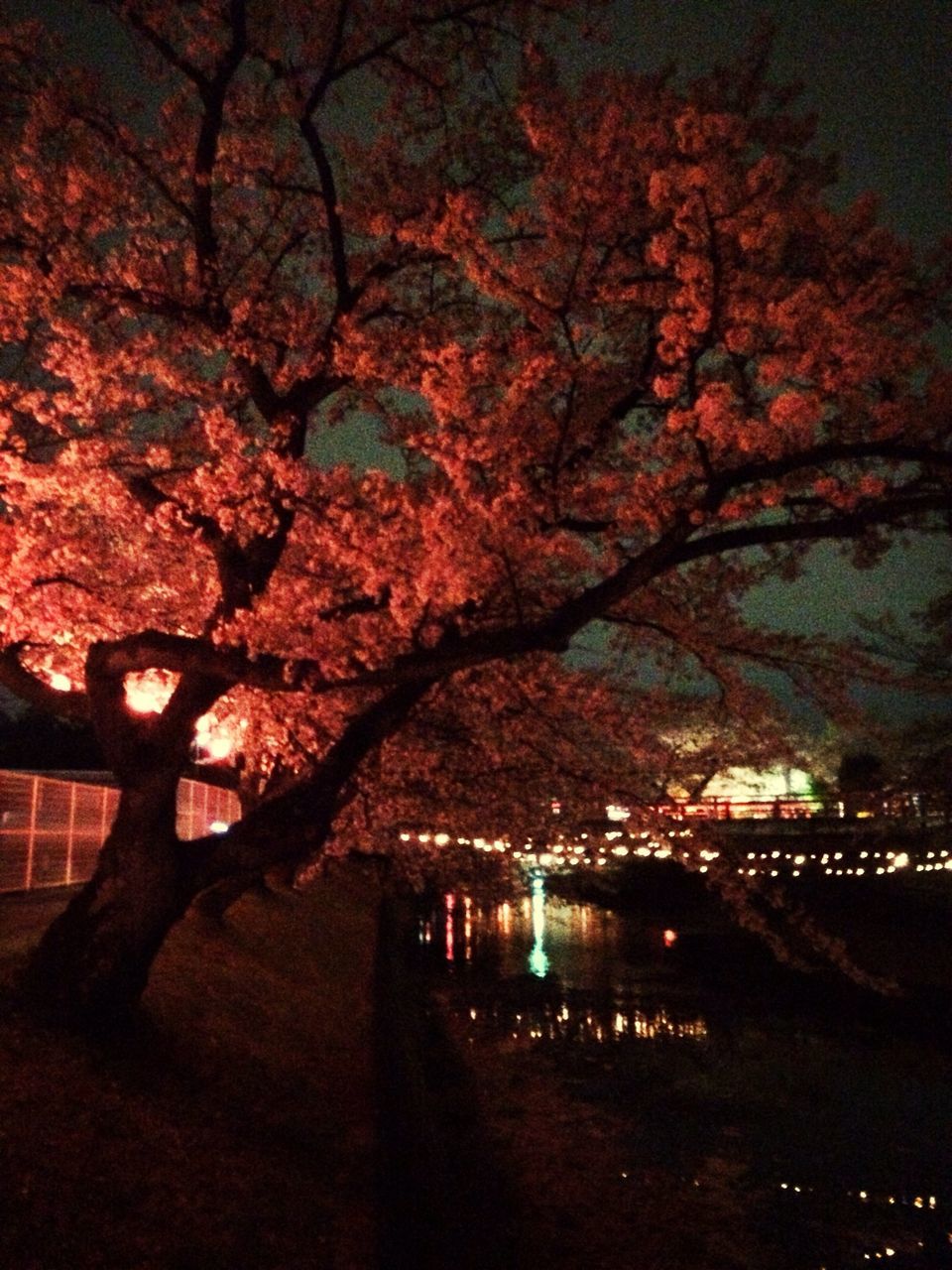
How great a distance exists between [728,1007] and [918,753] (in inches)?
299

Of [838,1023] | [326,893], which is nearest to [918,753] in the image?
[838,1023]

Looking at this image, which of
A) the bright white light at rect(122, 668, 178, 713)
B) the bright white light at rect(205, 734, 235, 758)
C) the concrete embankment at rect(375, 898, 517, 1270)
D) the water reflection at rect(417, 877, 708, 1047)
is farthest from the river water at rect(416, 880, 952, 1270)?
the bright white light at rect(122, 668, 178, 713)

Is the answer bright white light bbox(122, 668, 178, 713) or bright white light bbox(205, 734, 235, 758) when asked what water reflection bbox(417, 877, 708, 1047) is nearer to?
bright white light bbox(205, 734, 235, 758)

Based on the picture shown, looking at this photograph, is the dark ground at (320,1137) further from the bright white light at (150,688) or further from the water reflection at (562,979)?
the bright white light at (150,688)

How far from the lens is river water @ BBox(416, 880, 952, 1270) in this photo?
441 inches

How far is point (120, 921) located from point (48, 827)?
1393cm

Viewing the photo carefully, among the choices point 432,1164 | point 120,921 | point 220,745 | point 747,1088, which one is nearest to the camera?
point 120,921

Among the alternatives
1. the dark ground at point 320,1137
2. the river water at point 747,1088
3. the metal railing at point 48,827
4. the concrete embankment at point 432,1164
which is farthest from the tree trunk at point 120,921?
the metal railing at point 48,827

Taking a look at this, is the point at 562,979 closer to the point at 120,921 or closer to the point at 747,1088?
the point at 747,1088

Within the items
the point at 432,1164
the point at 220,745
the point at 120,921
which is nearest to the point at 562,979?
the point at 220,745

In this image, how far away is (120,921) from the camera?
413 inches

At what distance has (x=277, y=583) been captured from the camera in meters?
12.1

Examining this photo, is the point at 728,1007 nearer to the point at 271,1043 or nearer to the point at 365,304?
the point at 271,1043

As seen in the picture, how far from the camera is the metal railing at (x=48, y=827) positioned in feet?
70.2
